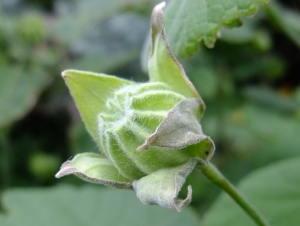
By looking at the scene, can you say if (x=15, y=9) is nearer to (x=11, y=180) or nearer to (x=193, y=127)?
(x=11, y=180)

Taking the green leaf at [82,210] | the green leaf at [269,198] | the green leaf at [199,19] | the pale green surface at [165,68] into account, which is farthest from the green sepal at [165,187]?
the green leaf at [82,210]

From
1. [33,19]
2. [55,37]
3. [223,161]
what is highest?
[33,19]

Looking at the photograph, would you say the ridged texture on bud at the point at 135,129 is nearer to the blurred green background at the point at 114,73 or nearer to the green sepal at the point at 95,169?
the green sepal at the point at 95,169

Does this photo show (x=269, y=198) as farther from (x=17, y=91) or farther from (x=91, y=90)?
(x=17, y=91)

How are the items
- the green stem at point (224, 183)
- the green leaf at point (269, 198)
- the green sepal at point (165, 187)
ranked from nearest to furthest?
1. the green sepal at point (165, 187)
2. the green stem at point (224, 183)
3. the green leaf at point (269, 198)

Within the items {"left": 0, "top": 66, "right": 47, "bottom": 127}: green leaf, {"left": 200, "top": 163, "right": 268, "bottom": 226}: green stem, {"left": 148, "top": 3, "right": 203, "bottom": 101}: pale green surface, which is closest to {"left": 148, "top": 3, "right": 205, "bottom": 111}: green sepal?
{"left": 148, "top": 3, "right": 203, "bottom": 101}: pale green surface

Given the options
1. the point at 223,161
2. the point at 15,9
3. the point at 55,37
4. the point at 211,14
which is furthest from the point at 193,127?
the point at 15,9

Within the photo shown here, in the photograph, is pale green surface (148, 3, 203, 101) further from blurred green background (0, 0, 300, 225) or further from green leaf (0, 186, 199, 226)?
blurred green background (0, 0, 300, 225)
